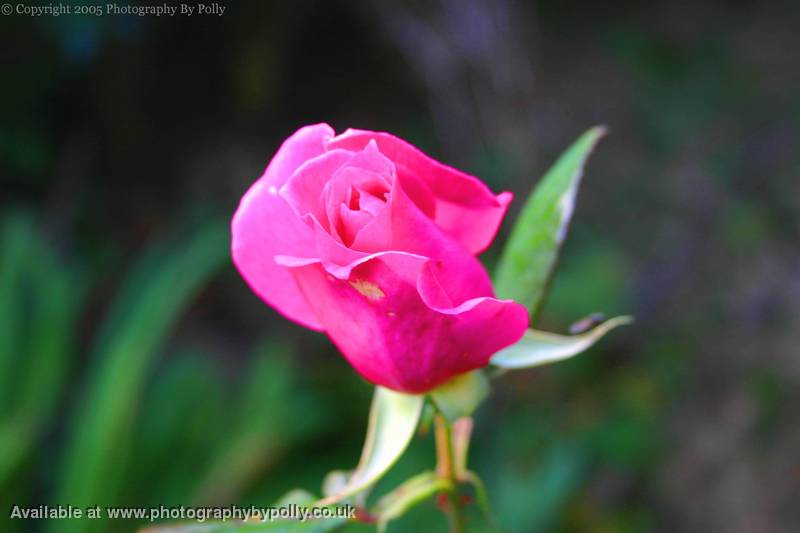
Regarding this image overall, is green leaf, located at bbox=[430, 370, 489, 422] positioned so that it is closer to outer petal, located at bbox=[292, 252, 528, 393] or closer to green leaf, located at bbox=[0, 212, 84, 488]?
outer petal, located at bbox=[292, 252, 528, 393]

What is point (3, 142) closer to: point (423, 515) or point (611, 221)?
point (423, 515)

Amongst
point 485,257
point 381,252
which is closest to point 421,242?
point 381,252

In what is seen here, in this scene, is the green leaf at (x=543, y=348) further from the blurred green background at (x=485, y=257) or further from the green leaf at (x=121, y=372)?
the green leaf at (x=121, y=372)

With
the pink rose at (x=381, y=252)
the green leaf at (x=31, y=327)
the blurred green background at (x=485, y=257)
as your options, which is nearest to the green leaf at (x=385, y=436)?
the pink rose at (x=381, y=252)

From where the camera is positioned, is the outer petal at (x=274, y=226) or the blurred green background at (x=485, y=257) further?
the blurred green background at (x=485, y=257)

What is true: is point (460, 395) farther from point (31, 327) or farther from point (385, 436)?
point (31, 327)

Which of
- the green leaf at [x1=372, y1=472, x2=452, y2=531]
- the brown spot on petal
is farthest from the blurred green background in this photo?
the brown spot on petal
